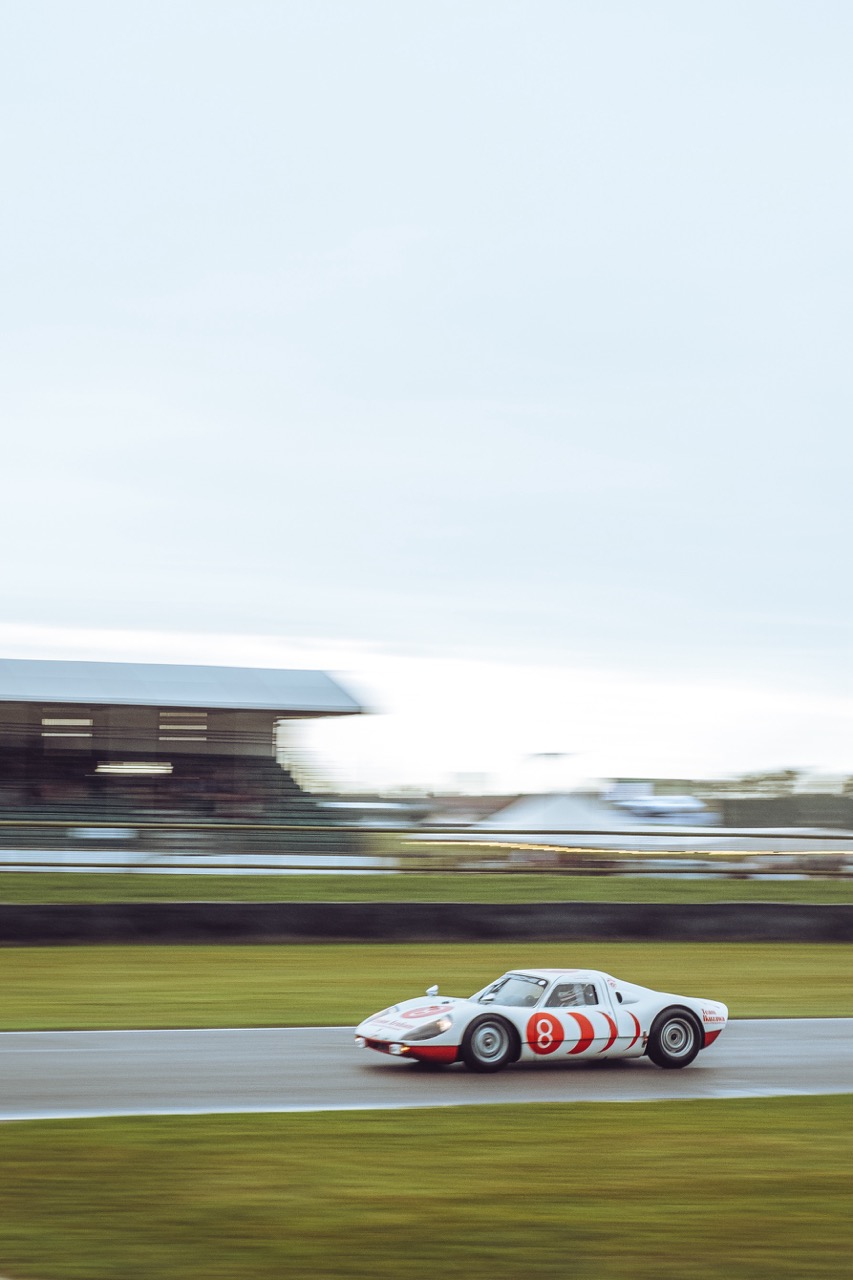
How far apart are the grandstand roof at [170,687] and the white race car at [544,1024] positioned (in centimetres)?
2366

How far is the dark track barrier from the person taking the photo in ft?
73.8

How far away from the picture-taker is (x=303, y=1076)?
11.1 m

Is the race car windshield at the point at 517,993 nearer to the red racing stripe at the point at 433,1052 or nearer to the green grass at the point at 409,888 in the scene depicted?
the red racing stripe at the point at 433,1052

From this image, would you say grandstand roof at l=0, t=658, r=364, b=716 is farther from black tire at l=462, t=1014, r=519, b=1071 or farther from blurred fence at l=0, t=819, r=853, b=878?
black tire at l=462, t=1014, r=519, b=1071

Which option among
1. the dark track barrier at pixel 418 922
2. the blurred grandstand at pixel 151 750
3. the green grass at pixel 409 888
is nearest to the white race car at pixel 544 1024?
the dark track barrier at pixel 418 922

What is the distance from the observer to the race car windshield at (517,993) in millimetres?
11367

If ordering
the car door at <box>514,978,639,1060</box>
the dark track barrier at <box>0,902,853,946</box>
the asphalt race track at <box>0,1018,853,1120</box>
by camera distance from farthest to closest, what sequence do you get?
the dark track barrier at <box>0,902,853,946</box> → the car door at <box>514,978,639,1060</box> → the asphalt race track at <box>0,1018,853,1120</box>

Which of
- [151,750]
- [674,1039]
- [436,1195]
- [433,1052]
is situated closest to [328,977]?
[674,1039]

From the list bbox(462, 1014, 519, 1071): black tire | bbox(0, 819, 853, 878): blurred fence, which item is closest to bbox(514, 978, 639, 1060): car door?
bbox(462, 1014, 519, 1071): black tire

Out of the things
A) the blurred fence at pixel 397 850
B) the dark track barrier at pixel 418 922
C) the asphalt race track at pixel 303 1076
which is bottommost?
the asphalt race track at pixel 303 1076

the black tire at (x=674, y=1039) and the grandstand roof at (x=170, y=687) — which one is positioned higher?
the grandstand roof at (x=170, y=687)

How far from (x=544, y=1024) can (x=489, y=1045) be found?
42 centimetres

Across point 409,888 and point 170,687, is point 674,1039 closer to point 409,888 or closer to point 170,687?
point 409,888

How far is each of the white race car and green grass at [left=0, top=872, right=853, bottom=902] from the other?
15991 mm
